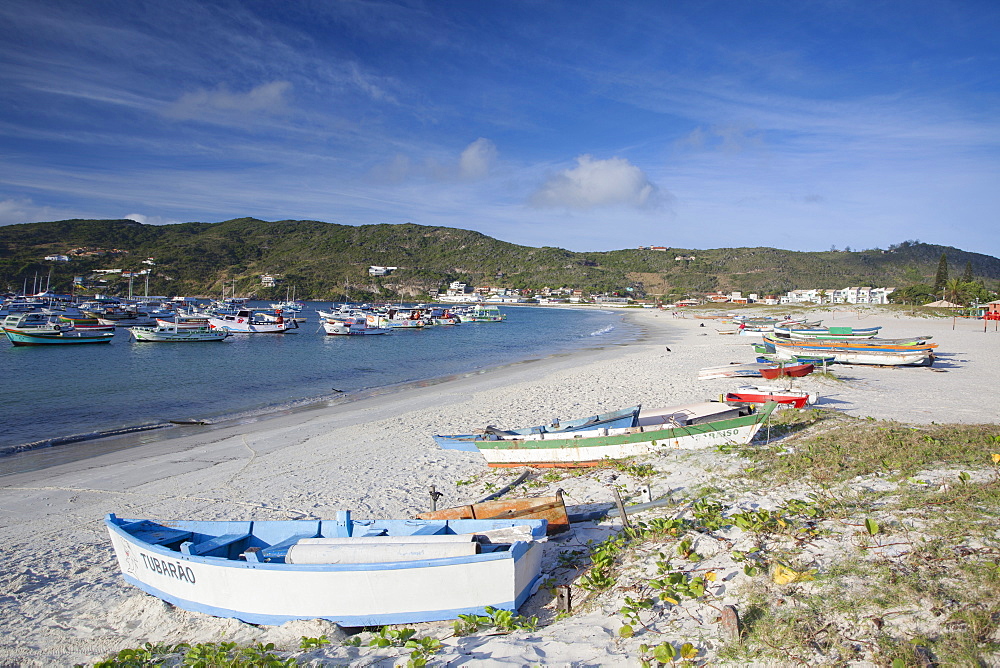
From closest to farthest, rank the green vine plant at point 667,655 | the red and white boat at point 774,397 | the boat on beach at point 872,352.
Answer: the green vine plant at point 667,655
the red and white boat at point 774,397
the boat on beach at point 872,352

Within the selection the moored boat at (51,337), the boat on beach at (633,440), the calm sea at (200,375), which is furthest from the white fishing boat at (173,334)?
the boat on beach at (633,440)

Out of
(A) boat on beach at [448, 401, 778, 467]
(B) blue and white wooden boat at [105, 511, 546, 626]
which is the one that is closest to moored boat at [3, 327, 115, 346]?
(A) boat on beach at [448, 401, 778, 467]

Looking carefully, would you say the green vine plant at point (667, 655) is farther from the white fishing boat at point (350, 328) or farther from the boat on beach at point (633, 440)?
the white fishing boat at point (350, 328)

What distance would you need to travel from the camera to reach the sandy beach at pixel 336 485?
532cm

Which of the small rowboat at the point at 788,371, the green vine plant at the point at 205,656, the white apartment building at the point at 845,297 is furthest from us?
the white apartment building at the point at 845,297

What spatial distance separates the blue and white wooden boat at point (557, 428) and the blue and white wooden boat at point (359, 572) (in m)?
5.35

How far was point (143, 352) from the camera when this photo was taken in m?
37.5

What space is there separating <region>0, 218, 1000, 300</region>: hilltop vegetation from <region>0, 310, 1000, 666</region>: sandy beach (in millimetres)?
119394

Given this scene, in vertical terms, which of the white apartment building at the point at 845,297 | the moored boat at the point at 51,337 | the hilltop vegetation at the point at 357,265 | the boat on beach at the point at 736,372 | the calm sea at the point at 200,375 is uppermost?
the hilltop vegetation at the point at 357,265

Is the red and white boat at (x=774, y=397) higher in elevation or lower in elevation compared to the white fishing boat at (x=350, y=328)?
higher

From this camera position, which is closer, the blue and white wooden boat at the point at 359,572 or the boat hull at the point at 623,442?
the blue and white wooden boat at the point at 359,572

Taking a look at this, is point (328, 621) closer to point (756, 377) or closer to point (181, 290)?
point (756, 377)

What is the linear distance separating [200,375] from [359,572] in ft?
87.3

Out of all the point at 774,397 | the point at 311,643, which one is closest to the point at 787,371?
the point at 774,397
